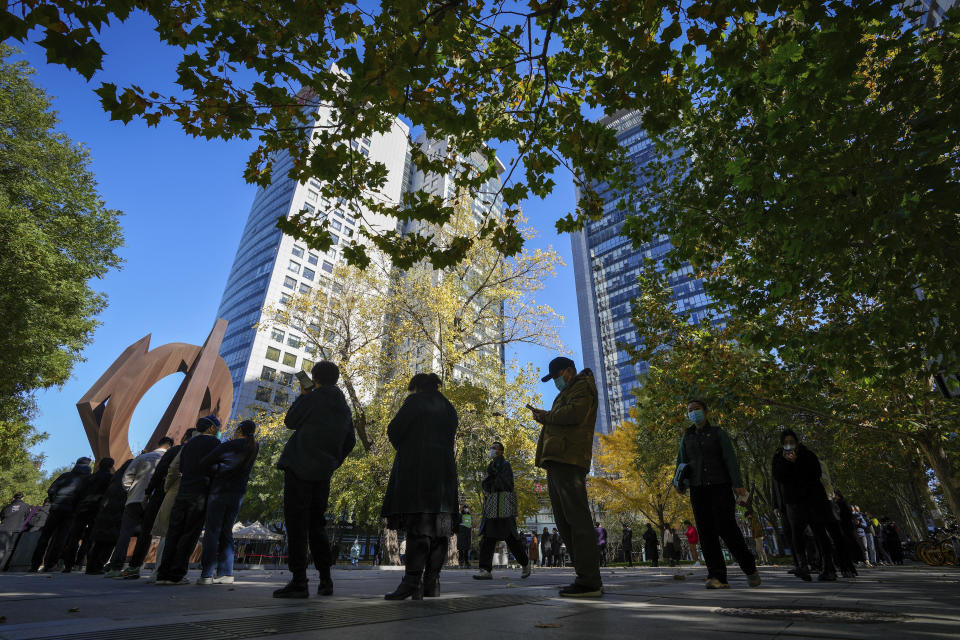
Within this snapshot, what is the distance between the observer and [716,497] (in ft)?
16.0

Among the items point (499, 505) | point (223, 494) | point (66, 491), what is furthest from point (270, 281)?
point (223, 494)

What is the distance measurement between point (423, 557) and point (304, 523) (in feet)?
3.60

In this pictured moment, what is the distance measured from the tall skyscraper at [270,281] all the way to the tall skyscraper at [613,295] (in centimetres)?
5026

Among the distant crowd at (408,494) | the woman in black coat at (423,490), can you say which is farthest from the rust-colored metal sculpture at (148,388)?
the woman in black coat at (423,490)

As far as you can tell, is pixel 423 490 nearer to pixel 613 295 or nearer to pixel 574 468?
pixel 574 468

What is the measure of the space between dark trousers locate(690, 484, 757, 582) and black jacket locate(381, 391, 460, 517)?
276cm

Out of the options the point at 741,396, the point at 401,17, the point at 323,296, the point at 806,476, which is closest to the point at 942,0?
the point at 741,396

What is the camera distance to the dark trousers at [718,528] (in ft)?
15.4

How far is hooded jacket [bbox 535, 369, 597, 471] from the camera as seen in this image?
Result: 4.07m

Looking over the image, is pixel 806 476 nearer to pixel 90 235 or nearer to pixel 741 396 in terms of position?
pixel 741 396

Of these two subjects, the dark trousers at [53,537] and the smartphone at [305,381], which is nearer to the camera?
the smartphone at [305,381]

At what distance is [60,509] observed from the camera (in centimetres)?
773

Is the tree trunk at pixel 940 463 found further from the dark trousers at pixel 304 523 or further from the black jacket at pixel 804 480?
the dark trousers at pixel 304 523

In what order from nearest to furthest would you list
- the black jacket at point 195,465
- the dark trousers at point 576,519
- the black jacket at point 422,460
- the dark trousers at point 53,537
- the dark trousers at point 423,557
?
the dark trousers at point 423,557
the black jacket at point 422,460
the dark trousers at point 576,519
the black jacket at point 195,465
the dark trousers at point 53,537
